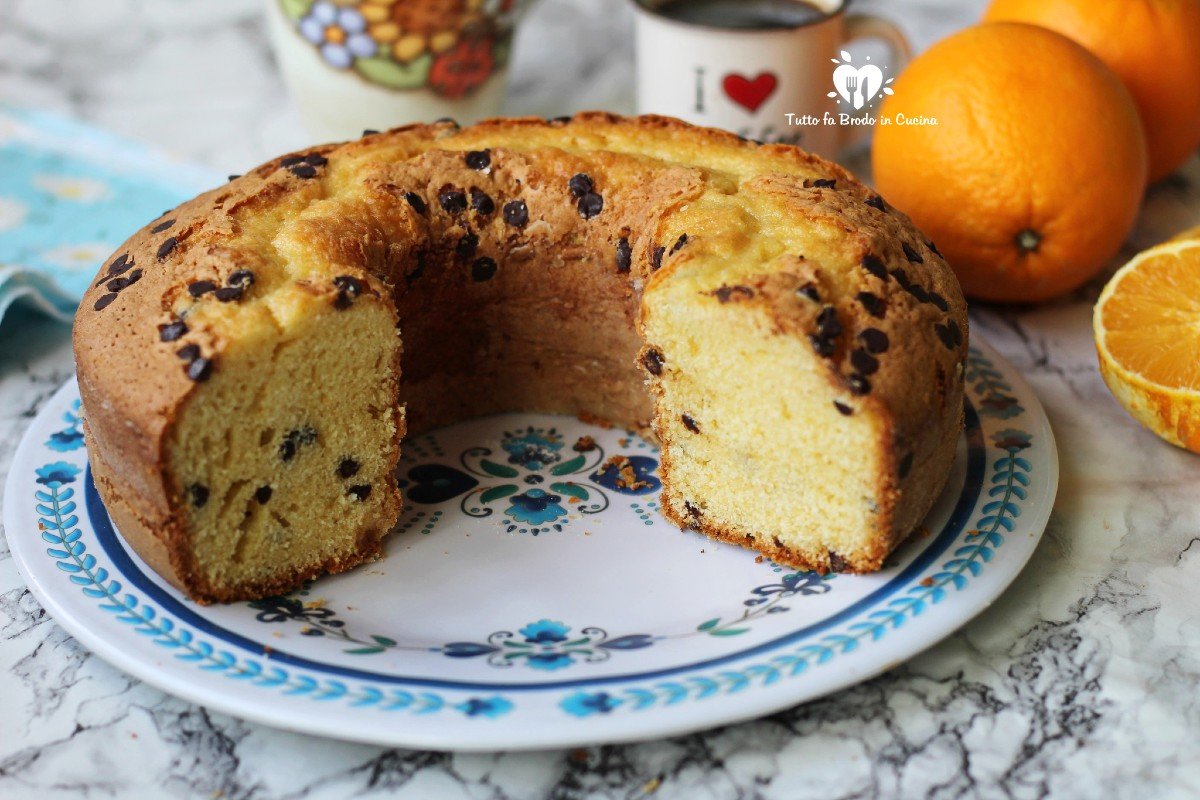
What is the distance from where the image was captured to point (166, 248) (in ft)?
8.79

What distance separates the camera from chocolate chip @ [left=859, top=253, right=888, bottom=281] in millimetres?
2557

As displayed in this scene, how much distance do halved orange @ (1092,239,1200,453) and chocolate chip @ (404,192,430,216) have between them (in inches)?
65.5

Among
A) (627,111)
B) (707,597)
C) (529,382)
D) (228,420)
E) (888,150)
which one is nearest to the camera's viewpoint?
Answer: (228,420)

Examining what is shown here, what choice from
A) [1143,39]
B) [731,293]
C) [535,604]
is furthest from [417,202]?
[1143,39]

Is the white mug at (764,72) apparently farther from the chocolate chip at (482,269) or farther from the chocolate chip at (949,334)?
the chocolate chip at (949,334)

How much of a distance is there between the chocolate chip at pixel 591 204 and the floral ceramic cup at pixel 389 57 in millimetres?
1264

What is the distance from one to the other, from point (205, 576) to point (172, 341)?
472 millimetres

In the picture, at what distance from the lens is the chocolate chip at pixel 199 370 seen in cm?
232

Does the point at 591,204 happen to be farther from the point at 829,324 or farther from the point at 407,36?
the point at 407,36

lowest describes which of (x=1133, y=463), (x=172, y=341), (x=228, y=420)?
(x=1133, y=463)

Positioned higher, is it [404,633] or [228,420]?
[228,420]

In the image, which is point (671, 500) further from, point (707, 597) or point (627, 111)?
point (627, 111)

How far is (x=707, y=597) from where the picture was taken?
258cm

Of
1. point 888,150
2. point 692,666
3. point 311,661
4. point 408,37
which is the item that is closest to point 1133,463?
point 888,150
